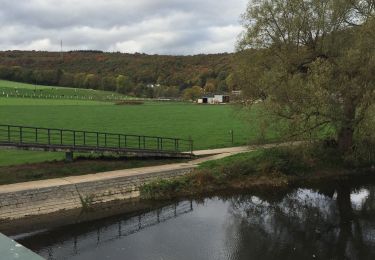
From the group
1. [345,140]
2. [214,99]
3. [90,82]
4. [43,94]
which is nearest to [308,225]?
[345,140]

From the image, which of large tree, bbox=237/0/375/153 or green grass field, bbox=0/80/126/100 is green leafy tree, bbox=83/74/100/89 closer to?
green grass field, bbox=0/80/126/100

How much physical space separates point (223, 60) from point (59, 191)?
177936 millimetres

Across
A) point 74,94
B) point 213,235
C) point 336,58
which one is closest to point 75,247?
point 213,235

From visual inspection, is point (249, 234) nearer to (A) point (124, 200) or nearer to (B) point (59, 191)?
(A) point (124, 200)

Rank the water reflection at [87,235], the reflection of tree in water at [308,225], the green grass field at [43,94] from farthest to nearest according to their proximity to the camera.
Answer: the green grass field at [43,94]
the water reflection at [87,235]
the reflection of tree in water at [308,225]

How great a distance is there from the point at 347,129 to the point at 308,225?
12719 mm

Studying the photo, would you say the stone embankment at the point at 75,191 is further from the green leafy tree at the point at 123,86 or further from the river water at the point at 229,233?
the green leafy tree at the point at 123,86

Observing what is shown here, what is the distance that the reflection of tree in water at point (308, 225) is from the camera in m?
17.7

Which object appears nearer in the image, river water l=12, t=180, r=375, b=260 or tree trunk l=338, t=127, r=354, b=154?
river water l=12, t=180, r=375, b=260

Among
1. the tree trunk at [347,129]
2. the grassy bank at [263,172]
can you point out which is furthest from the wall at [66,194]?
the tree trunk at [347,129]

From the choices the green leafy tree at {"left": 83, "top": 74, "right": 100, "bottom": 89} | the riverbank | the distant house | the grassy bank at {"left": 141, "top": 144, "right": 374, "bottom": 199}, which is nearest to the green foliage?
the grassy bank at {"left": 141, "top": 144, "right": 374, "bottom": 199}

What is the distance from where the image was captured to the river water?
17.5 metres

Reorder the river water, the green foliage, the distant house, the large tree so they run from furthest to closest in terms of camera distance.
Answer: the distant house → the large tree → the green foliage → the river water

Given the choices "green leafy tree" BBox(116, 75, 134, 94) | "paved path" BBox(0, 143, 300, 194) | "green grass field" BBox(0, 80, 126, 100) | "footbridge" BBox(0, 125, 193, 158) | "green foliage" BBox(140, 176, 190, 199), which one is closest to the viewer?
"paved path" BBox(0, 143, 300, 194)
